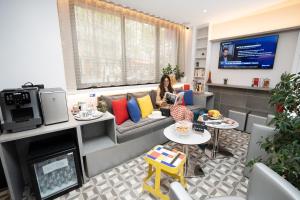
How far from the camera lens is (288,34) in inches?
108

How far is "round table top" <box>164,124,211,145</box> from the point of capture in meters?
1.71

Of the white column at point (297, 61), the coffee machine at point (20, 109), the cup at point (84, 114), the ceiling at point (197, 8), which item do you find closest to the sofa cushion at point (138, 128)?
the cup at point (84, 114)

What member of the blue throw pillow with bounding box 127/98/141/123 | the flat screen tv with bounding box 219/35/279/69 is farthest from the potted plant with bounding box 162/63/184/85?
the blue throw pillow with bounding box 127/98/141/123

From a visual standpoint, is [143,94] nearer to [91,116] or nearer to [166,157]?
[91,116]

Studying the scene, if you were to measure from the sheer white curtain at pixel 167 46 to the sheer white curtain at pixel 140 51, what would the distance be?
0.78ft

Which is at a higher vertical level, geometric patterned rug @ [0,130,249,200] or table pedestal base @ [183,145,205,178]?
table pedestal base @ [183,145,205,178]

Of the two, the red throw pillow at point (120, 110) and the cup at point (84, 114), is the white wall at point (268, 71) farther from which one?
the cup at point (84, 114)

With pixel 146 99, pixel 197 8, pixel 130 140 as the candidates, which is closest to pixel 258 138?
pixel 130 140

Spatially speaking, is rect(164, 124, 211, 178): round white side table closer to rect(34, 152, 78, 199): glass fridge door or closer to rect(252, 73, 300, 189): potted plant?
rect(252, 73, 300, 189): potted plant

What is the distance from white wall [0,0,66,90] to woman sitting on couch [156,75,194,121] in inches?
75.6

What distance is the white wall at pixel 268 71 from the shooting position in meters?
2.75

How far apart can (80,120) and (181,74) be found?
9.95ft

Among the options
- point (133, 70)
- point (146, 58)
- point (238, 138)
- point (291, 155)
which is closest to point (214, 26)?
point (146, 58)

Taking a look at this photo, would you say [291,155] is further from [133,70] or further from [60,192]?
[133,70]
